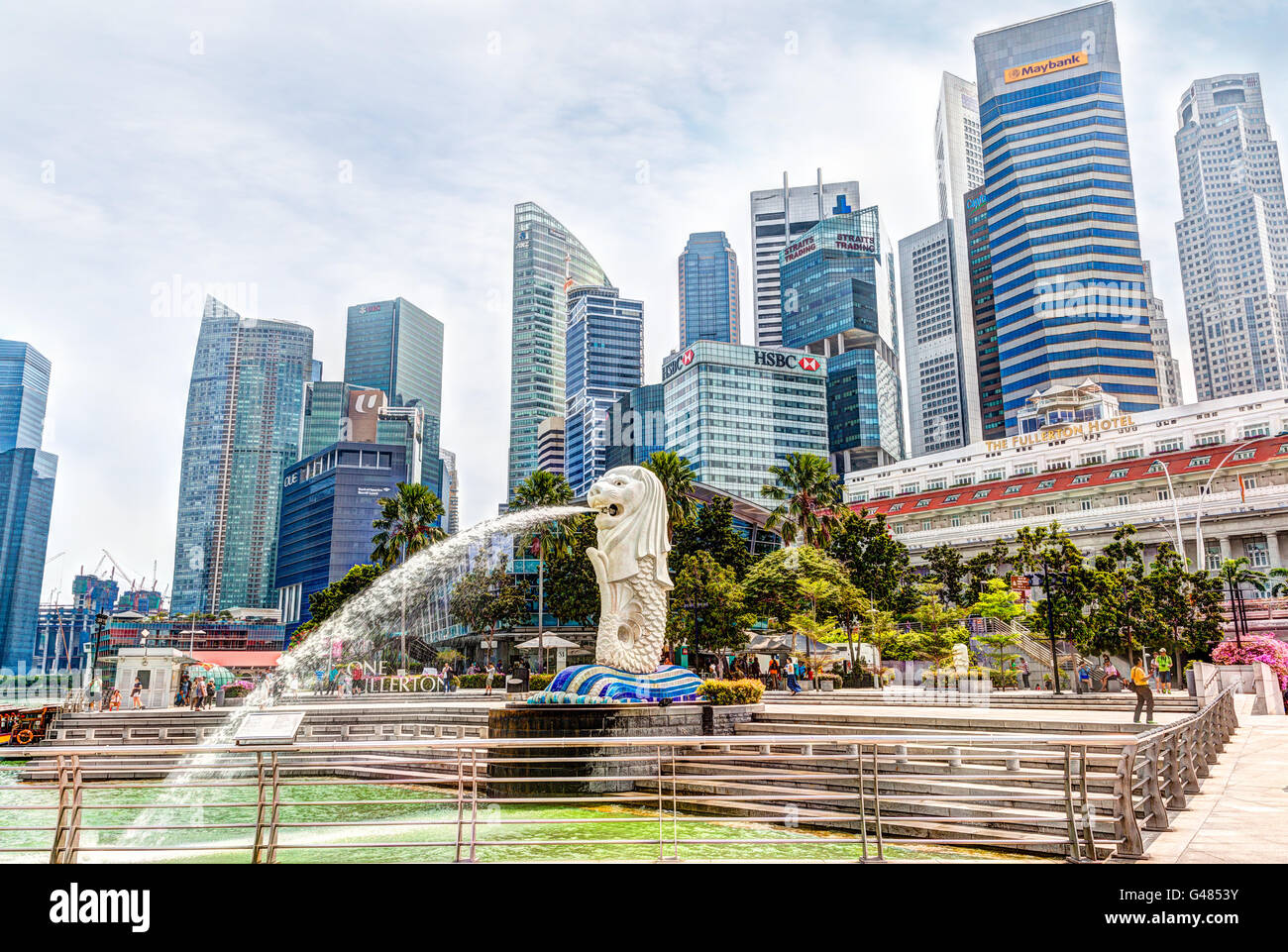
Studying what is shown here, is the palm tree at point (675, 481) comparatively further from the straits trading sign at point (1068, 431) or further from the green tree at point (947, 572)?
the straits trading sign at point (1068, 431)

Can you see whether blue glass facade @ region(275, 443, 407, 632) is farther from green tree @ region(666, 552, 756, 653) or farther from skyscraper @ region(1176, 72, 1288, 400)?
skyscraper @ region(1176, 72, 1288, 400)

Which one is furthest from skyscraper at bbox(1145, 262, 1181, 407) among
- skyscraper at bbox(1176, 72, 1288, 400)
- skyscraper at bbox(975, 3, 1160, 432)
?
skyscraper at bbox(975, 3, 1160, 432)

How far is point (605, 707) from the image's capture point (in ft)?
61.5

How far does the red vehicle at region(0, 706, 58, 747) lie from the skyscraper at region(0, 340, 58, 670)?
81.5m

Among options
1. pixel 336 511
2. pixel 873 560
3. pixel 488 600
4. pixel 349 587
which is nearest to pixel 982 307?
pixel 336 511

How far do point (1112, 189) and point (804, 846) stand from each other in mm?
143724

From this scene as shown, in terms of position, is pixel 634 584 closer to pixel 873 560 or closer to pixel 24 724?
pixel 24 724

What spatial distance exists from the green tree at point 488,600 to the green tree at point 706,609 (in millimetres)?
13216

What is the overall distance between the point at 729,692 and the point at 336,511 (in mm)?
146077

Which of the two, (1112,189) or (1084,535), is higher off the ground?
(1112,189)

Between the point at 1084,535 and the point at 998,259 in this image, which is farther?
the point at 998,259
